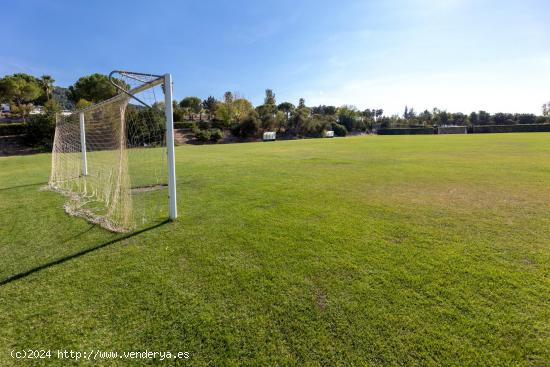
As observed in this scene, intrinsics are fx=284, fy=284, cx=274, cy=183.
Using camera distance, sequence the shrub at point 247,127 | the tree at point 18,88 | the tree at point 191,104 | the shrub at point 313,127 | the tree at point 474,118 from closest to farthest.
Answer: the tree at point 18,88 < the shrub at point 247,127 < the shrub at point 313,127 < the tree at point 191,104 < the tree at point 474,118

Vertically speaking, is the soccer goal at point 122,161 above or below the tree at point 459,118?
below

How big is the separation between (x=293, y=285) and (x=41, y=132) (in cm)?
3371

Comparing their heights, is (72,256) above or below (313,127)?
below

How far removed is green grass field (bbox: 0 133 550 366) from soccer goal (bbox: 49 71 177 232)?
0.56 m

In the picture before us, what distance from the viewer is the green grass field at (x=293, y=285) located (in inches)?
89.5

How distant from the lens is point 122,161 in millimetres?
5297

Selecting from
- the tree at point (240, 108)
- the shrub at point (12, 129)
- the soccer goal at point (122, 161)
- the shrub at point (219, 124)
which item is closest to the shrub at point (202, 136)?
the shrub at point (219, 124)

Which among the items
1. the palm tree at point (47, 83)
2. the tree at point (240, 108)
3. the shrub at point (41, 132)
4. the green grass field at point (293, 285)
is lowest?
the green grass field at point (293, 285)

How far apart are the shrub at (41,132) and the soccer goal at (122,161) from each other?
1905 cm

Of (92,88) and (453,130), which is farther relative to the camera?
(453,130)

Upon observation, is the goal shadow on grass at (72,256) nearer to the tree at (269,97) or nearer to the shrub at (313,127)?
the shrub at (313,127)

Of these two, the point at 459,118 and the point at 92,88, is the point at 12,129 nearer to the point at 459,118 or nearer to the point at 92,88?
the point at 92,88

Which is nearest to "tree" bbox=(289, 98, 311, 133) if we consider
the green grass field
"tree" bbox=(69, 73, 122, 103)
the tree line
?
the tree line

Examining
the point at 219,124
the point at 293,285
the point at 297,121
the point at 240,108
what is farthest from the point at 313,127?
the point at 293,285
